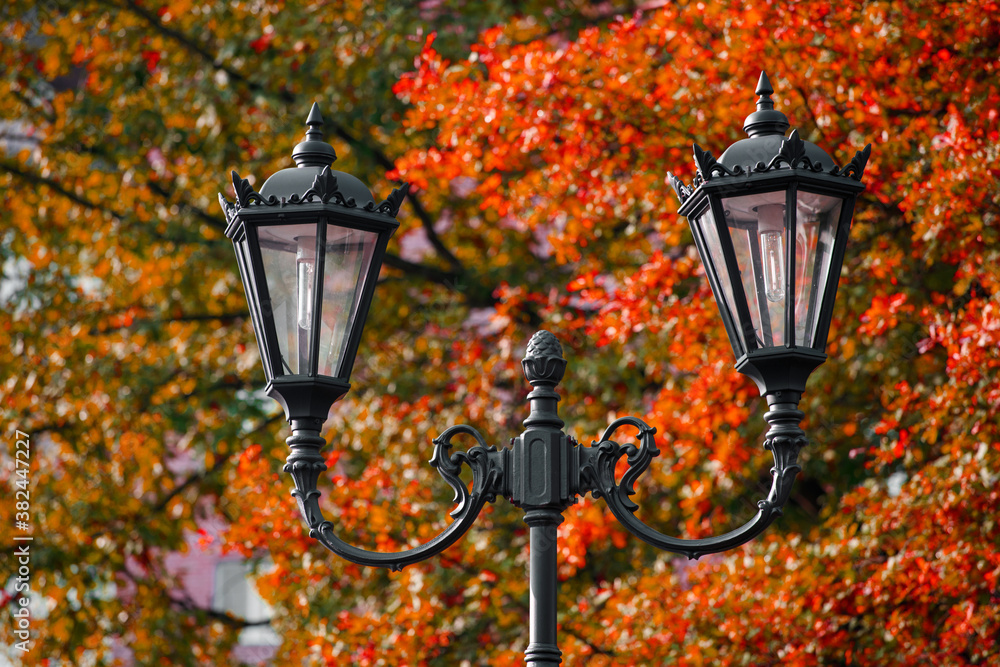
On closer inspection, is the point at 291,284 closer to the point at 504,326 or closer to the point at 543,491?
the point at 543,491

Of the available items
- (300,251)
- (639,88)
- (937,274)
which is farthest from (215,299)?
(300,251)

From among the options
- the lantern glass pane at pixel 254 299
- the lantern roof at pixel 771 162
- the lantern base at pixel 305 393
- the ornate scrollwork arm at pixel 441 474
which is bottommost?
the ornate scrollwork arm at pixel 441 474

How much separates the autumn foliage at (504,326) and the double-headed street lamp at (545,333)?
299 centimetres

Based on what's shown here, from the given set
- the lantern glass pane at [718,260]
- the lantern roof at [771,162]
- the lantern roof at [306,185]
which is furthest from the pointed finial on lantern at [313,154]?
the lantern glass pane at [718,260]

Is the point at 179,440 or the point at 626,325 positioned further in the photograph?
the point at 179,440

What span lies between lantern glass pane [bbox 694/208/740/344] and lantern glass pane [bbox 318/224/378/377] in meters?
1.09

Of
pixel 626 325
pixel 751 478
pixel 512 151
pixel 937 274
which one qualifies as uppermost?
pixel 512 151

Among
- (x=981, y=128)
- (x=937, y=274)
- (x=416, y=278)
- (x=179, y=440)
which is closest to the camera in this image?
(x=981, y=128)

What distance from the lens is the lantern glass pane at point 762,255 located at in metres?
3.80

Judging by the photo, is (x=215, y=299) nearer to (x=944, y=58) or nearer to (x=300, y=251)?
(x=944, y=58)

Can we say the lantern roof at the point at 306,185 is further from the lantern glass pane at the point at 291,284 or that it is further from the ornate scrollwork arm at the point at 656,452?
the ornate scrollwork arm at the point at 656,452

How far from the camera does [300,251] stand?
400 cm

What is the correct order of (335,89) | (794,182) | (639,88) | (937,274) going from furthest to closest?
(335,89)
(937,274)
(639,88)
(794,182)

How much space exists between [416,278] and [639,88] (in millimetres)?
4210
